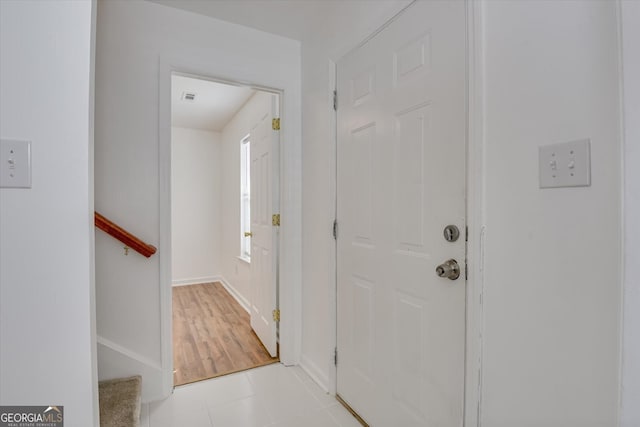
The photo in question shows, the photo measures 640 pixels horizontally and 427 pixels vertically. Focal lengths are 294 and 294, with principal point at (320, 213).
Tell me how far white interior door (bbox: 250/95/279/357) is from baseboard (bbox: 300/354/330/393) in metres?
0.29

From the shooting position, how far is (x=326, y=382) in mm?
1909

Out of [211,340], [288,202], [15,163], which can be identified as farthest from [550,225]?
[211,340]

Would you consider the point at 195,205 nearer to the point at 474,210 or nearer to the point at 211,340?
the point at 211,340

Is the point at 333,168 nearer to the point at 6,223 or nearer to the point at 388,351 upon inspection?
the point at 388,351

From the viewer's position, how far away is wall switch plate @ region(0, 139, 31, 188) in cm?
80

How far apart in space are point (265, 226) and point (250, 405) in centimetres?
128

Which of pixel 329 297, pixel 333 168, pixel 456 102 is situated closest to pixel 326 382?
pixel 329 297

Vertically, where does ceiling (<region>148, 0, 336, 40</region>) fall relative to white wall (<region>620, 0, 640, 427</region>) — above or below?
above

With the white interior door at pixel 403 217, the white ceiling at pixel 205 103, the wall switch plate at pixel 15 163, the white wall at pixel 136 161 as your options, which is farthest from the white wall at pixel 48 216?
the white ceiling at pixel 205 103

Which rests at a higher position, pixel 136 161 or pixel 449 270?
pixel 136 161

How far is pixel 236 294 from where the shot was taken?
3994mm

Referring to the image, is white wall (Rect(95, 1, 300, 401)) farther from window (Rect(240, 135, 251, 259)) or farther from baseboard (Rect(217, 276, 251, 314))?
window (Rect(240, 135, 251, 259))
